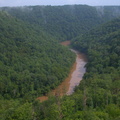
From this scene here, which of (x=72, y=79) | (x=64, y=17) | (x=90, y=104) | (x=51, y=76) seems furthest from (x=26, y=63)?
(x=64, y=17)

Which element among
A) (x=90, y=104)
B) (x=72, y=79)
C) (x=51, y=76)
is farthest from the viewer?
(x=72, y=79)

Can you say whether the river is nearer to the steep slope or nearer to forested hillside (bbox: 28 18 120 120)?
the steep slope

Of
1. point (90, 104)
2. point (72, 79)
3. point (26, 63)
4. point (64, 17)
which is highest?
point (64, 17)

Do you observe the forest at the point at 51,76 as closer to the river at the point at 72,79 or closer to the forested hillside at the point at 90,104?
the forested hillside at the point at 90,104

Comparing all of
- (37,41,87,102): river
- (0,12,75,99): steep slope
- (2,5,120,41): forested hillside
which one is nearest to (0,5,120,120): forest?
(0,12,75,99): steep slope

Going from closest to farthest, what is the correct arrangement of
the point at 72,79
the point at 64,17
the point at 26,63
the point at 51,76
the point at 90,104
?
the point at 90,104, the point at 51,76, the point at 26,63, the point at 72,79, the point at 64,17

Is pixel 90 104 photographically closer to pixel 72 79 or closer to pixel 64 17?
pixel 72 79

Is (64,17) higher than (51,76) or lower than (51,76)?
higher

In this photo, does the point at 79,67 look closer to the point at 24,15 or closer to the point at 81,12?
the point at 24,15
